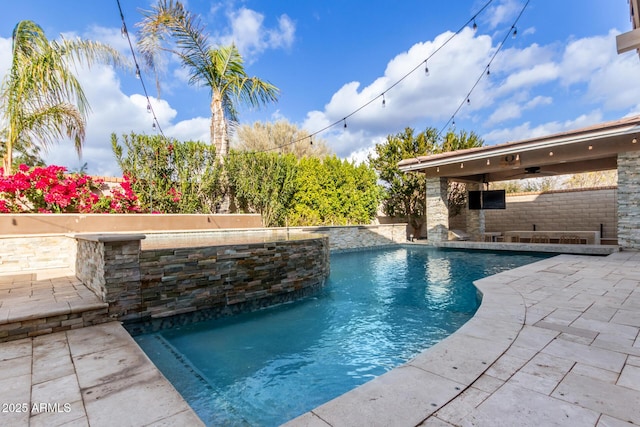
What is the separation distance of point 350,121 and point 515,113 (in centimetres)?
1585

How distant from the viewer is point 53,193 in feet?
23.9

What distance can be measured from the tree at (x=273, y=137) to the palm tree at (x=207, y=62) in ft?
32.5

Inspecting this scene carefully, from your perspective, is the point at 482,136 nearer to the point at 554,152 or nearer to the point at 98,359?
the point at 554,152

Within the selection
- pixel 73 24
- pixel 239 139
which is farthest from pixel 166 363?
pixel 239 139

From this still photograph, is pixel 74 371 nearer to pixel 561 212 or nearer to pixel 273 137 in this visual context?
pixel 561 212

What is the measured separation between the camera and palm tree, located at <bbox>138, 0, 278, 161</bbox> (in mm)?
9528

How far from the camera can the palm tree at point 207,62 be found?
9.53m

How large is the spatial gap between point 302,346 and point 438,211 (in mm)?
10050

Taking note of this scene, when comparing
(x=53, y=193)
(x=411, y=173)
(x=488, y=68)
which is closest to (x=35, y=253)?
(x=53, y=193)

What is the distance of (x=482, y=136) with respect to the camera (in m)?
14.4

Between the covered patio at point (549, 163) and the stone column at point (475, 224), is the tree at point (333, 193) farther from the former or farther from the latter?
the stone column at point (475, 224)

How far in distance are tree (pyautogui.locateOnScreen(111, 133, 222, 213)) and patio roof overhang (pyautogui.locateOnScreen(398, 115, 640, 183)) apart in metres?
7.34

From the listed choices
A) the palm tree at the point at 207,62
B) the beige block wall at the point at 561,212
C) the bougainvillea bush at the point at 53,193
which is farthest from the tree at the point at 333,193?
the bougainvillea bush at the point at 53,193

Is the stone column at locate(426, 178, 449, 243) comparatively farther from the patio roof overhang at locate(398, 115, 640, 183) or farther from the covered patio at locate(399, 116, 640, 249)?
the patio roof overhang at locate(398, 115, 640, 183)
